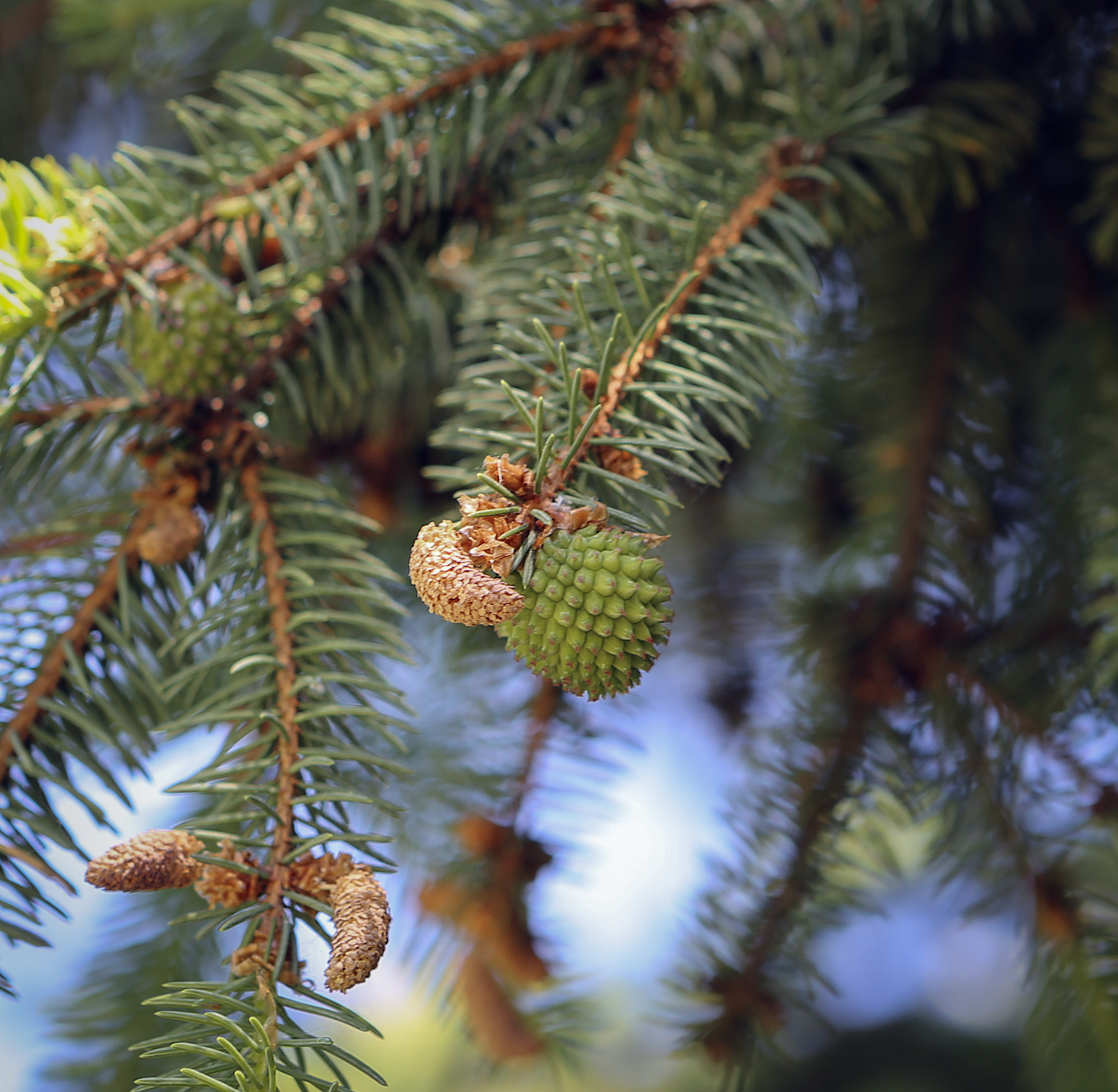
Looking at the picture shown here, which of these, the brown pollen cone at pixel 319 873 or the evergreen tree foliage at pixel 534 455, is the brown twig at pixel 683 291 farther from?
the brown pollen cone at pixel 319 873

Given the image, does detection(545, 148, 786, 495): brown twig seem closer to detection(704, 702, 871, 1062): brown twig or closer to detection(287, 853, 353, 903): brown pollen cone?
detection(287, 853, 353, 903): brown pollen cone

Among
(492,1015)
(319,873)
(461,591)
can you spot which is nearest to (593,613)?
(461,591)

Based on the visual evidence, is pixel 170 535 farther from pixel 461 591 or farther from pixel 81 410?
pixel 461 591

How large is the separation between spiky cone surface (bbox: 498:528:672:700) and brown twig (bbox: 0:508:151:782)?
239 millimetres

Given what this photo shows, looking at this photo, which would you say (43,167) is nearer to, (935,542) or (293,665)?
(293,665)

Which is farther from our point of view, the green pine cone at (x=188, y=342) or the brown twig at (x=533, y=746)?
the brown twig at (x=533, y=746)

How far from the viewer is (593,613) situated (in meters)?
0.32

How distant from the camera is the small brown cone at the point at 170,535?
453mm

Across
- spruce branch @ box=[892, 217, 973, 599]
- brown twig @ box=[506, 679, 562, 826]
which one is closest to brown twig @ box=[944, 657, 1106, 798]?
spruce branch @ box=[892, 217, 973, 599]

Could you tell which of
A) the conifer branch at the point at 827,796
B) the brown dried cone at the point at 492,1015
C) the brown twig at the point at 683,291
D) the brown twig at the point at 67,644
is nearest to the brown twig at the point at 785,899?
the conifer branch at the point at 827,796

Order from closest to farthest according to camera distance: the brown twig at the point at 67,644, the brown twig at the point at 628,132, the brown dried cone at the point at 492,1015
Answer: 1. the brown twig at the point at 67,644
2. the brown twig at the point at 628,132
3. the brown dried cone at the point at 492,1015

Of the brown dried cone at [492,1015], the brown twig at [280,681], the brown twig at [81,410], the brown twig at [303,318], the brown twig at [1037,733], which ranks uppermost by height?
the brown twig at [1037,733]

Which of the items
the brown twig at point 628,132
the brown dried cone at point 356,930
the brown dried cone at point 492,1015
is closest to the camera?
the brown dried cone at point 356,930

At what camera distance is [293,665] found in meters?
0.41
